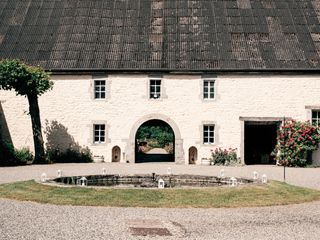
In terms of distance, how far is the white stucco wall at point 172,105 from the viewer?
28.5 metres

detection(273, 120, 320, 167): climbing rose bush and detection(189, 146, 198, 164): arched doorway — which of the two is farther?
detection(189, 146, 198, 164): arched doorway

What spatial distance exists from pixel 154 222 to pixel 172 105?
18496 millimetres

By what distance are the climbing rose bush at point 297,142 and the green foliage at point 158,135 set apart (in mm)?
24919

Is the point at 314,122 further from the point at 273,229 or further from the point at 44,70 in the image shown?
the point at 273,229

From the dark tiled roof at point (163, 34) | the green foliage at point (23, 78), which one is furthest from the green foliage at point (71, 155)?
the dark tiled roof at point (163, 34)

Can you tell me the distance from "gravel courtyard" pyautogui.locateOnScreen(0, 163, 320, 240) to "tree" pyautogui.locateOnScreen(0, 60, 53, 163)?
13.9 m

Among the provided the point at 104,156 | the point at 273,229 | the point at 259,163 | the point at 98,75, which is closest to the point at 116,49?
the point at 98,75

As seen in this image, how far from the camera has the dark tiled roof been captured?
2919 cm

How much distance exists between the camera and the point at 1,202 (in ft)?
42.3

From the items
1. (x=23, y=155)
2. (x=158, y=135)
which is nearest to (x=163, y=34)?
(x=23, y=155)

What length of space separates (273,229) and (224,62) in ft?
64.8

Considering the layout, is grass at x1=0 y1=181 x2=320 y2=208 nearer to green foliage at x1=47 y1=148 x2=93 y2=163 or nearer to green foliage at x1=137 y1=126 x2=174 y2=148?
green foliage at x1=47 y1=148 x2=93 y2=163

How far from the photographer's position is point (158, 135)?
2221 inches

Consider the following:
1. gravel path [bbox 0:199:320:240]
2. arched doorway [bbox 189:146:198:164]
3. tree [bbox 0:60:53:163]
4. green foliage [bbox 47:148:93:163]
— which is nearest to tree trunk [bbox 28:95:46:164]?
tree [bbox 0:60:53:163]
